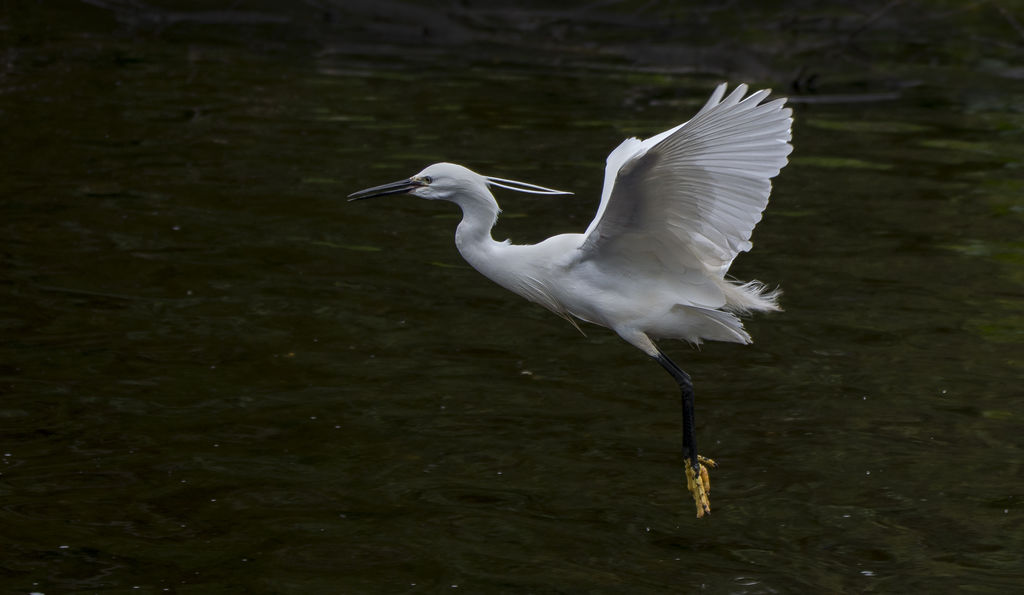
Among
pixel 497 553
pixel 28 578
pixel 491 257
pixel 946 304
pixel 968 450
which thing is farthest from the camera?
pixel 946 304

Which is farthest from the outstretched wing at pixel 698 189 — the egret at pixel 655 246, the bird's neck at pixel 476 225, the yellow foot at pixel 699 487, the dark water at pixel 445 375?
the dark water at pixel 445 375

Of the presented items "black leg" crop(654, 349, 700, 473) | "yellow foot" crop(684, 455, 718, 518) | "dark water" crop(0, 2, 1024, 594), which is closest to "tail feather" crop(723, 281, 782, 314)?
"black leg" crop(654, 349, 700, 473)

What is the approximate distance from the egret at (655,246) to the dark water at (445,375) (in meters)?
0.59

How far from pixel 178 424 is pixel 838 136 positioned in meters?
8.64

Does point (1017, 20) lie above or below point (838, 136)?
above

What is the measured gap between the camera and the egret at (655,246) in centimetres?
447

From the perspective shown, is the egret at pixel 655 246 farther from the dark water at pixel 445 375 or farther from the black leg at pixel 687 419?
the dark water at pixel 445 375

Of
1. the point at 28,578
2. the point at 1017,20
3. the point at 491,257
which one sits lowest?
the point at 28,578

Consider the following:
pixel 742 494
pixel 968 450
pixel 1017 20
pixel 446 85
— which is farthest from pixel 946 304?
pixel 1017 20

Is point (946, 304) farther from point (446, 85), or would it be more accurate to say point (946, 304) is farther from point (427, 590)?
point (446, 85)

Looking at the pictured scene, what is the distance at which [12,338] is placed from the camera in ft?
22.4

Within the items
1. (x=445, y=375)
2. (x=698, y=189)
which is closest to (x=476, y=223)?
(x=698, y=189)

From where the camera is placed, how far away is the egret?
4469mm

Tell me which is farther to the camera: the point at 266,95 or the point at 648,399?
the point at 266,95
